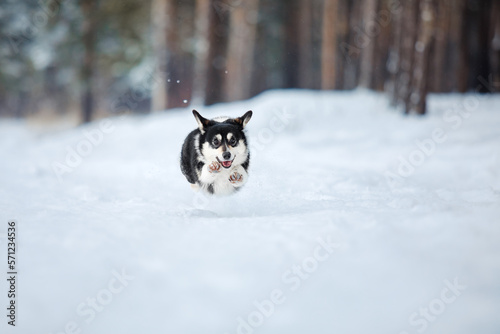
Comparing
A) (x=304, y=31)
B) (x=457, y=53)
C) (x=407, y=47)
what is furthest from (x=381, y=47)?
(x=457, y=53)

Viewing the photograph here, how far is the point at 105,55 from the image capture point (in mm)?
23156

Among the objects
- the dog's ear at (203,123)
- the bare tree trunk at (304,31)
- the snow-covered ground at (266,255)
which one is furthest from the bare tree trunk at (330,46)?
the dog's ear at (203,123)

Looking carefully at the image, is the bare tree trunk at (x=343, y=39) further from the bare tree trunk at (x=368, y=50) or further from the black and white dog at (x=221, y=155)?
the black and white dog at (x=221, y=155)

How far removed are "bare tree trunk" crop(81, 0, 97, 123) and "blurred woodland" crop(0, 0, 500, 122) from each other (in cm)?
Result: 5

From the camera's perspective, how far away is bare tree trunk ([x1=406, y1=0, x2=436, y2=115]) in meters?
10.3

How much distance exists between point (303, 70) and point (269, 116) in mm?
17354

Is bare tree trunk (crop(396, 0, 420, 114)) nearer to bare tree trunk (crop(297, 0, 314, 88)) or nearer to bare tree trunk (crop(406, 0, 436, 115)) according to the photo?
bare tree trunk (crop(406, 0, 436, 115))

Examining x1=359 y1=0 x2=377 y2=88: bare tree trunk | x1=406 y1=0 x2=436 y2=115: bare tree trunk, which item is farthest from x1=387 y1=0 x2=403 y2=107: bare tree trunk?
x1=359 y1=0 x2=377 y2=88: bare tree trunk

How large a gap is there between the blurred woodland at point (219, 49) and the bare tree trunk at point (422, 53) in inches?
1.0

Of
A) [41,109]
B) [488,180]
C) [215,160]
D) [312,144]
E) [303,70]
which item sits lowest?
[41,109]

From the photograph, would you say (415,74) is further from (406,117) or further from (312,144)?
(312,144)

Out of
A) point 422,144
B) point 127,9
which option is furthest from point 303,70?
point 422,144

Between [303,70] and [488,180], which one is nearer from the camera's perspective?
[488,180]

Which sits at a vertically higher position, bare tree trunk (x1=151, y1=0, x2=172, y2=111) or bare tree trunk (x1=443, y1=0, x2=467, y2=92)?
bare tree trunk (x1=151, y1=0, x2=172, y2=111)
